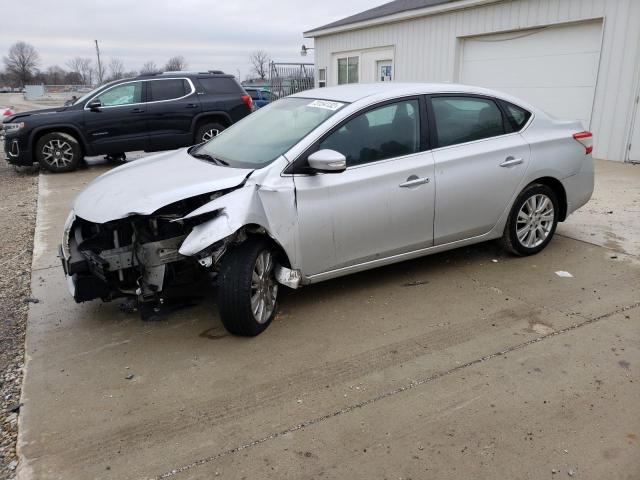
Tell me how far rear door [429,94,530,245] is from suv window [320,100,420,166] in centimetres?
20

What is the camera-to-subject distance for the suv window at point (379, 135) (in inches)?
159

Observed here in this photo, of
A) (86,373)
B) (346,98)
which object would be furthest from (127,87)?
(86,373)

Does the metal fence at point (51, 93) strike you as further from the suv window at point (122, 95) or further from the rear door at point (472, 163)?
the rear door at point (472, 163)

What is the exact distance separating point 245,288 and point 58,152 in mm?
8626

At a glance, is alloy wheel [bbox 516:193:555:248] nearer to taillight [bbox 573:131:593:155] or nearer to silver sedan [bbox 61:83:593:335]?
silver sedan [bbox 61:83:593:335]

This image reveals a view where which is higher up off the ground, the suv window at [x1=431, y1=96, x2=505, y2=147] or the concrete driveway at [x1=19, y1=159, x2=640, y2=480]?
the suv window at [x1=431, y1=96, x2=505, y2=147]

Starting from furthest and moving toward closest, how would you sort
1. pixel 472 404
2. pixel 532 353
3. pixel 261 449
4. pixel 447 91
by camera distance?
pixel 447 91
pixel 532 353
pixel 472 404
pixel 261 449

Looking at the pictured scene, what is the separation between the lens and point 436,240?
4.52 metres

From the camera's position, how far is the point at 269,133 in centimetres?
436

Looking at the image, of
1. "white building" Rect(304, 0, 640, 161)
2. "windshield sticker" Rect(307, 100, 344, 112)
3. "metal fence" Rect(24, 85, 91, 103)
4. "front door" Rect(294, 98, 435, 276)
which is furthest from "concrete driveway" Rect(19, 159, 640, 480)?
"metal fence" Rect(24, 85, 91, 103)

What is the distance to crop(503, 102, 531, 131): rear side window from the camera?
491cm

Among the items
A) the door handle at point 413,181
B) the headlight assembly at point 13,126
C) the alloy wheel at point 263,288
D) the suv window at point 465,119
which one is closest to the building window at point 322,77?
the headlight assembly at point 13,126

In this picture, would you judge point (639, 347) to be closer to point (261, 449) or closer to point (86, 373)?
point (261, 449)

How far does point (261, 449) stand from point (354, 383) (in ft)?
2.47
